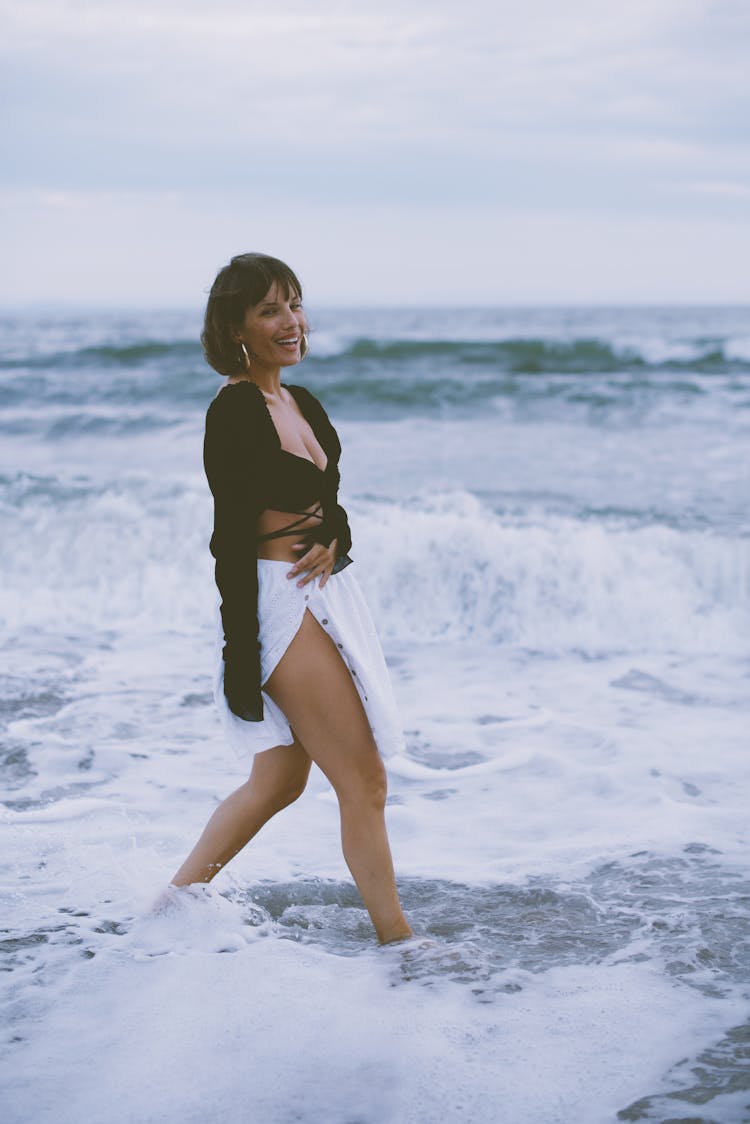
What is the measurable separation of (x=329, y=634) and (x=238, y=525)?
0.40 meters

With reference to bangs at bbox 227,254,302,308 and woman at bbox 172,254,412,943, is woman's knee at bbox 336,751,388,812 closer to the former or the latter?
woman at bbox 172,254,412,943

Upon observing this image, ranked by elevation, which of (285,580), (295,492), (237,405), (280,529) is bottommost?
(285,580)

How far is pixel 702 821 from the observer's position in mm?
4492

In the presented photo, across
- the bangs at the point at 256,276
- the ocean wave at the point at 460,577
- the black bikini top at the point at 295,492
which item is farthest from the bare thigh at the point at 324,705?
the ocean wave at the point at 460,577

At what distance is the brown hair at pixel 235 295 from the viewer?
3043 millimetres

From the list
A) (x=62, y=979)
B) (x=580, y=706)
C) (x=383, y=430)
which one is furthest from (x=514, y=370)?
(x=62, y=979)

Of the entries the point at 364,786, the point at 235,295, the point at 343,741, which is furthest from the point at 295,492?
the point at 364,786

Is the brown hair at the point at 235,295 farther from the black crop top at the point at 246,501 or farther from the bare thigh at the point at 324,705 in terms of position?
the bare thigh at the point at 324,705

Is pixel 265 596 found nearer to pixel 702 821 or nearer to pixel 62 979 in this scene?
pixel 62 979

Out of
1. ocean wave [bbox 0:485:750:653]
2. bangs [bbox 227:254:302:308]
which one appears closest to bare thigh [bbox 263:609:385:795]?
bangs [bbox 227:254:302:308]

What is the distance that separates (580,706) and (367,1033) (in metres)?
3.36

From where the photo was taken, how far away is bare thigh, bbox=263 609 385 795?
3.11 m

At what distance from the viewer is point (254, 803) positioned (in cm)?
339

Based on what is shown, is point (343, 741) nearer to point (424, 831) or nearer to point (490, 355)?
point (424, 831)
